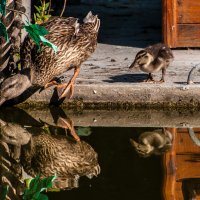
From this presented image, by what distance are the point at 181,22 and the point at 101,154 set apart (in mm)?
3517

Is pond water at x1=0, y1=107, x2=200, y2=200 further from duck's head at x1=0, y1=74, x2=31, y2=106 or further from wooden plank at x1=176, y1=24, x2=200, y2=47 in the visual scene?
wooden plank at x1=176, y1=24, x2=200, y2=47

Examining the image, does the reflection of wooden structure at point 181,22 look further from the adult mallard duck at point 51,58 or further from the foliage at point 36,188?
the foliage at point 36,188

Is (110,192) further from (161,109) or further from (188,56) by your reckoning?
(188,56)

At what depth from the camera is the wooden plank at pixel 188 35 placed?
9367 millimetres

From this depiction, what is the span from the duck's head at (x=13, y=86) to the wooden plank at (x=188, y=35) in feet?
8.67

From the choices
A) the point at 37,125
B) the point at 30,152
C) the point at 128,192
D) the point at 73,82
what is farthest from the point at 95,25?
the point at 128,192

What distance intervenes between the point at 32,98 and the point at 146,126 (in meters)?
1.32

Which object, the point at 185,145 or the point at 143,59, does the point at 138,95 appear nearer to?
the point at 143,59

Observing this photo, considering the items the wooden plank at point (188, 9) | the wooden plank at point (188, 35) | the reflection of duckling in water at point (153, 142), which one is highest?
→ the wooden plank at point (188, 9)

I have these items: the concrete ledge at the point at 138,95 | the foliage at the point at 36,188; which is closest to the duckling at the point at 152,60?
the concrete ledge at the point at 138,95

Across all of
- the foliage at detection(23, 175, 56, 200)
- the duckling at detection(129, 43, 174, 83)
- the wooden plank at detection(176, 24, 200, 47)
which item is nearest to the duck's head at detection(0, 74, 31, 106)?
the duckling at detection(129, 43, 174, 83)

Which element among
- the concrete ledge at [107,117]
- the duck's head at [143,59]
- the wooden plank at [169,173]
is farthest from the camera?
the duck's head at [143,59]

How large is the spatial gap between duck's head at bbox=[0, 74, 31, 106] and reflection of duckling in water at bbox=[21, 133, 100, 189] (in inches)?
29.0

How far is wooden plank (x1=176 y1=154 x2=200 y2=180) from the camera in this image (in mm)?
5843
